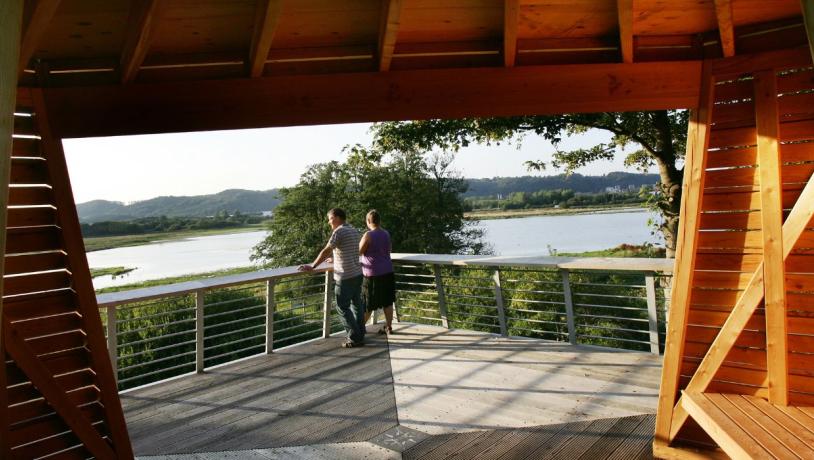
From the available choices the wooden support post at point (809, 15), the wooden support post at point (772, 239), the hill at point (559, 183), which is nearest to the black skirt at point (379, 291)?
the wooden support post at point (772, 239)

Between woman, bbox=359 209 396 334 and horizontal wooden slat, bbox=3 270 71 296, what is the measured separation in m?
3.81

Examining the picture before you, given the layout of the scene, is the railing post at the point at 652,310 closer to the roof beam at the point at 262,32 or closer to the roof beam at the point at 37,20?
the roof beam at the point at 262,32

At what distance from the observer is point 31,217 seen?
10.5ft

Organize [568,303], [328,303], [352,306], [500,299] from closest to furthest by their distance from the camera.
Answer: [568,303] → [352,306] → [500,299] → [328,303]

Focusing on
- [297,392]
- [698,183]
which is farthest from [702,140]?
[297,392]

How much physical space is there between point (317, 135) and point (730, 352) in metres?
22.0

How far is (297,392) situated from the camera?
5.34 metres

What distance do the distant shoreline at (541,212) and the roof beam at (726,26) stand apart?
6574 mm

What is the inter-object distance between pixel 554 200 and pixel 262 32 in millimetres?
14626

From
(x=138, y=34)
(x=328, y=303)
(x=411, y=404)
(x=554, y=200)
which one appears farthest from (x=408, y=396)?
(x=554, y=200)

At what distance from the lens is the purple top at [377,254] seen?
271 inches

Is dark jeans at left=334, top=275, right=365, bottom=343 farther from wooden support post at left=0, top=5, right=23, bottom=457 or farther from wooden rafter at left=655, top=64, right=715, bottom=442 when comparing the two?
wooden support post at left=0, top=5, right=23, bottom=457

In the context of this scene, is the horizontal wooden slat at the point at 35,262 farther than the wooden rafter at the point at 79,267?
No

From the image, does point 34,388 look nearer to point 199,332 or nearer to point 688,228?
point 199,332
